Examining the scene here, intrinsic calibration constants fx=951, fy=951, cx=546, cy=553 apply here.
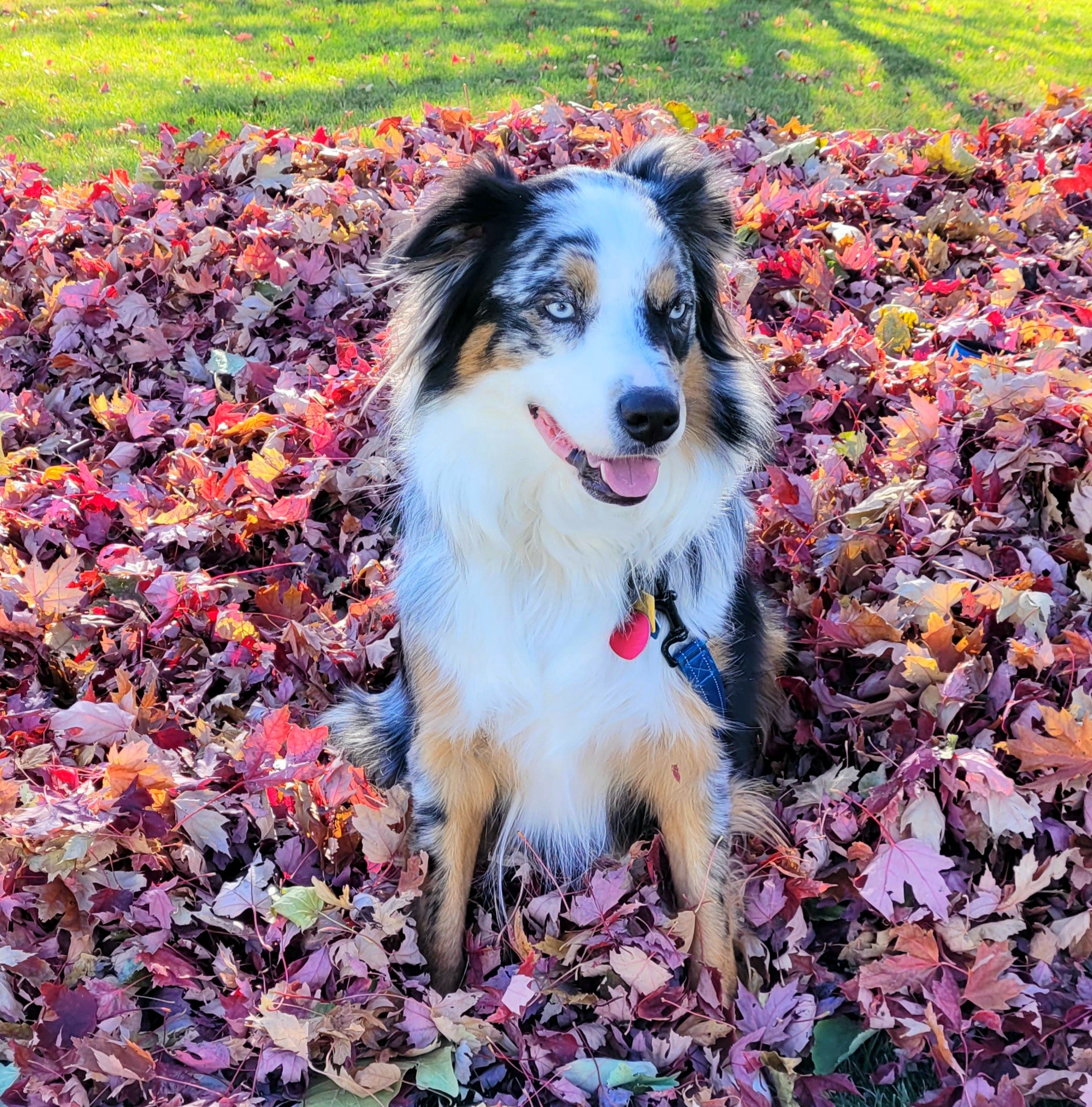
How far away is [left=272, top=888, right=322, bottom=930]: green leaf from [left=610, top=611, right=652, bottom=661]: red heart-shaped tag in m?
1.12

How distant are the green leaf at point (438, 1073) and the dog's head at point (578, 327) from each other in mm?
1542

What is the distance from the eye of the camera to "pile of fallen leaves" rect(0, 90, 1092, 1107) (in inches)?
98.6

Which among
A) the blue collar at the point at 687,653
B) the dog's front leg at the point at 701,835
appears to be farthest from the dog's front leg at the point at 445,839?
the blue collar at the point at 687,653

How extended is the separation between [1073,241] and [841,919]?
434 centimetres

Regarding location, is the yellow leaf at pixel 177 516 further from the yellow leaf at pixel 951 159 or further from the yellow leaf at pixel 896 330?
the yellow leaf at pixel 951 159

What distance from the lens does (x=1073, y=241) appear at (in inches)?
211

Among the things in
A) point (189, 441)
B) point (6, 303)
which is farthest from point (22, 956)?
point (6, 303)

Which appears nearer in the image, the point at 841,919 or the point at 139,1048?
the point at 139,1048

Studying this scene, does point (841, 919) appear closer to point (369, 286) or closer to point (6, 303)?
point (369, 286)

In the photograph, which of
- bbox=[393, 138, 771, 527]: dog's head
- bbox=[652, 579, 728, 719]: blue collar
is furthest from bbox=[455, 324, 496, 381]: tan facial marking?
bbox=[652, 579, 728, 719]: blue collar

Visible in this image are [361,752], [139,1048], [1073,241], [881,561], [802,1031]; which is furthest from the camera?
[1073,241]

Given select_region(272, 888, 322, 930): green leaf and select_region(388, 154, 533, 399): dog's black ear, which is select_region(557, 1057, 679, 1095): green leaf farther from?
select_region(388, 154, 533, 399): dog's black ear

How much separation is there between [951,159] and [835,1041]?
18.8ft

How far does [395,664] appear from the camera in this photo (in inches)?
147
